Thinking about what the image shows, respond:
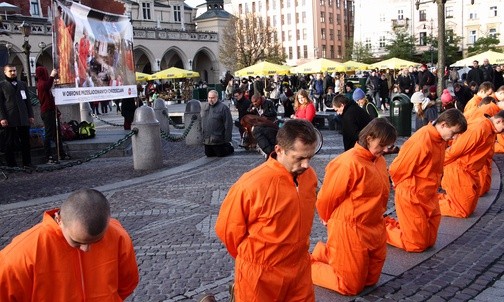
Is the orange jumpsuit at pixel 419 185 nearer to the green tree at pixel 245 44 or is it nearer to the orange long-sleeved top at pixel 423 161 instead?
the orange long-sleeved top at pixel 423 161

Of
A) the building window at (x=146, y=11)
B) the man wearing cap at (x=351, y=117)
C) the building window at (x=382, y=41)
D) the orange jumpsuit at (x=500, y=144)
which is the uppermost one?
the building window at (x=146, y=11)

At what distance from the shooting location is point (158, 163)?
11.9m

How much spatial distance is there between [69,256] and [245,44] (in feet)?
234

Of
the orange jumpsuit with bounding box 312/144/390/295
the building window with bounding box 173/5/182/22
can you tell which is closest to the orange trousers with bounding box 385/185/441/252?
the orange jumpsuit with bounding box 312/144/390/295

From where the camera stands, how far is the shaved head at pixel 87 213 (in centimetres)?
252

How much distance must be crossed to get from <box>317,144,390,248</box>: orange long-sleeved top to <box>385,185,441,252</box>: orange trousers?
3.33 ft

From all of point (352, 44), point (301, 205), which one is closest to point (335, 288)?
point (301, 205)

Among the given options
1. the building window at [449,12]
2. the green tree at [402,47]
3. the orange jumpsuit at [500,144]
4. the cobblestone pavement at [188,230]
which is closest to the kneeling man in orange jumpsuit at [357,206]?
the cobblestone pavement at [188,230]

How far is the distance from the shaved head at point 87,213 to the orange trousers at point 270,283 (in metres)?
1.26

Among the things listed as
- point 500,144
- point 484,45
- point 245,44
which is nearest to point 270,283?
point 500,144

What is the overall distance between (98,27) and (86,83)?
1.59m

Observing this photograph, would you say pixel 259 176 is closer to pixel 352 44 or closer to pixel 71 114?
pixel 71 114

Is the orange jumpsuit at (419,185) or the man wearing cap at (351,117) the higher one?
the man wearing cap at (351,117)

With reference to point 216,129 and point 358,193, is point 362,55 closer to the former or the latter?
point 216,129
